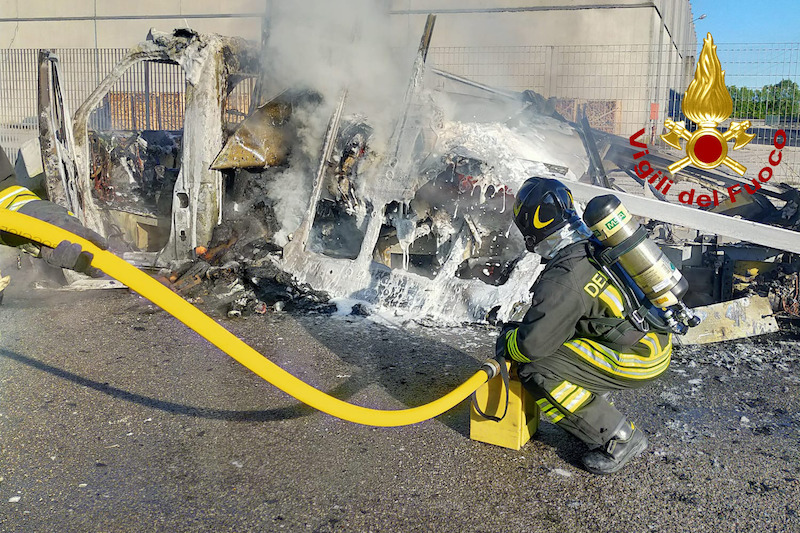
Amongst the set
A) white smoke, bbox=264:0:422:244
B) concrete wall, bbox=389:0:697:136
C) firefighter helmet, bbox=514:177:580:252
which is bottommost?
firefighter helmet, bbox=514:177:580:252

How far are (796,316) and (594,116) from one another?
787 centimetres

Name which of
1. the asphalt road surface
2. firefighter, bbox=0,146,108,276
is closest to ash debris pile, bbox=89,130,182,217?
the asphalt road surface

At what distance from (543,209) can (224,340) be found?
1.54 m

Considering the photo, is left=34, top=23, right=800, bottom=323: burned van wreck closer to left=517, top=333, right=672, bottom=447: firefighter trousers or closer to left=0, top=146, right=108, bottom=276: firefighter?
left=517, top=333, right=672, bottom=447: firefighter trousers

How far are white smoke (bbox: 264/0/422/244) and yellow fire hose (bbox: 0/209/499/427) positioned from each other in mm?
3117

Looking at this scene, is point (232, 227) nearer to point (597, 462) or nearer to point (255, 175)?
point (255, 175)

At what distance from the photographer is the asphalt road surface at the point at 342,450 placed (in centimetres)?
257

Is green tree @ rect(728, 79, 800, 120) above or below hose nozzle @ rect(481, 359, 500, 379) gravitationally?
above

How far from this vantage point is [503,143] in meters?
5.71

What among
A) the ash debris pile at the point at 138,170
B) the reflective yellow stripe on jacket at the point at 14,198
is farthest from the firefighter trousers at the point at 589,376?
the ash debris pile at the point at 138,170

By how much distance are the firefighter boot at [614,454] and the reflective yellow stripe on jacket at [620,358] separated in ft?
0.83

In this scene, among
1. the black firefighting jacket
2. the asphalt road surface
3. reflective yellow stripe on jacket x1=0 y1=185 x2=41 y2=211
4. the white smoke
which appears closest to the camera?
the asphalt road surface

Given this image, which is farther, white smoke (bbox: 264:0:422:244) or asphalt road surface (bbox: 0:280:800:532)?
white smoke (bbox: 264:0:422:244)

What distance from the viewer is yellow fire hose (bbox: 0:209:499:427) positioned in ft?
9.10
